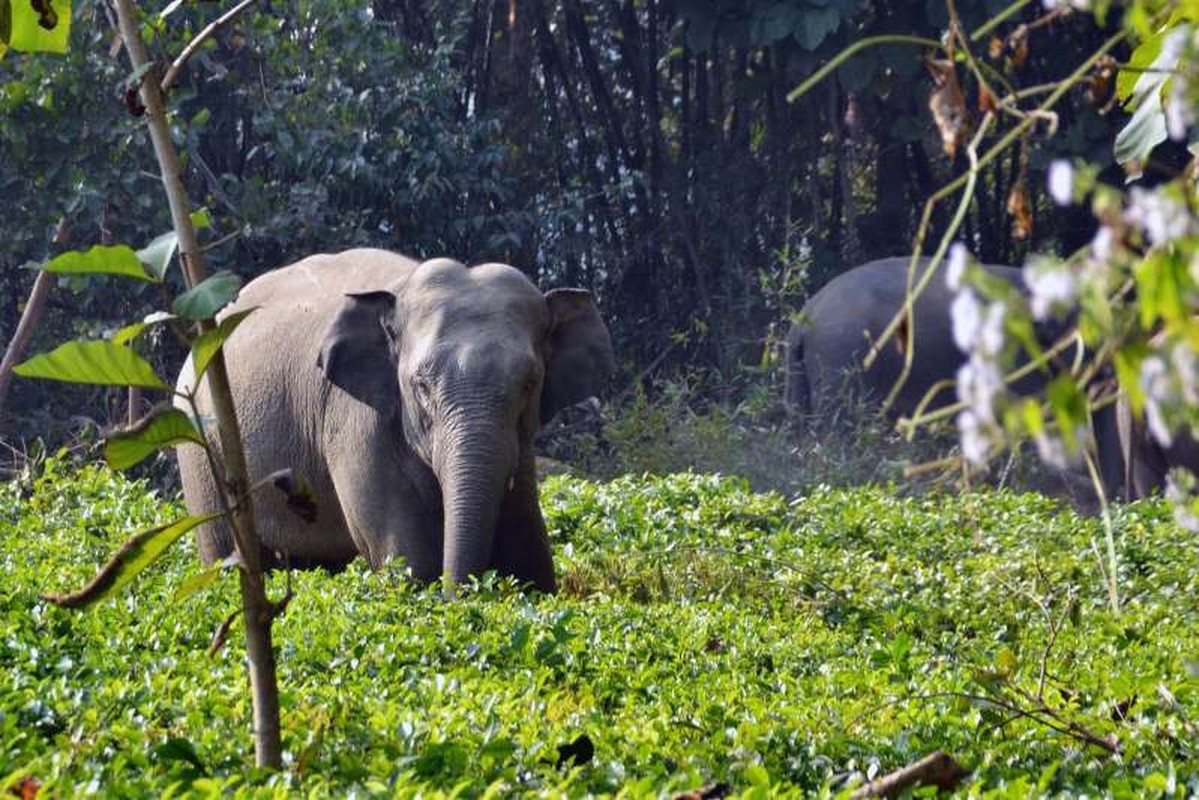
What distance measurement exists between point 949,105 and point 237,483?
176cm

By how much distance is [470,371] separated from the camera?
8.00m

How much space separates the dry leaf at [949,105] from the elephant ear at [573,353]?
575cm

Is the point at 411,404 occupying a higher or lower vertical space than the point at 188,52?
lower

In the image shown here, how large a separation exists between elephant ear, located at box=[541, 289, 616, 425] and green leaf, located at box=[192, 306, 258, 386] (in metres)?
4.62

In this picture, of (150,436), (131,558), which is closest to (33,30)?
(150,436)

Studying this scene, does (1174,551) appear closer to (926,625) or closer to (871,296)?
(926,625)

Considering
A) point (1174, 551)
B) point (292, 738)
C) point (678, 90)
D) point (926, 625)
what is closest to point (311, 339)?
point (926, 625)

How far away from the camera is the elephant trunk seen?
766cm

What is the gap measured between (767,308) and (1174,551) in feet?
25.7

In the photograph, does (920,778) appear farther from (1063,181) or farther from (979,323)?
(979,323)

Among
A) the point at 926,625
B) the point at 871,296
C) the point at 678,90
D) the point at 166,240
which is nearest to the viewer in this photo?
the point at 166,240

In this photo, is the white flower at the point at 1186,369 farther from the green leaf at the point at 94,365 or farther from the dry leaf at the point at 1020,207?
the green leaf at the point at 94,365

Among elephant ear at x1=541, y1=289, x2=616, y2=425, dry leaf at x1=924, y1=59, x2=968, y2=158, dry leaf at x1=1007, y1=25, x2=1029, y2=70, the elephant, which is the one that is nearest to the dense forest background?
the elephant

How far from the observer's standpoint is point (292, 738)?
4371 mm
